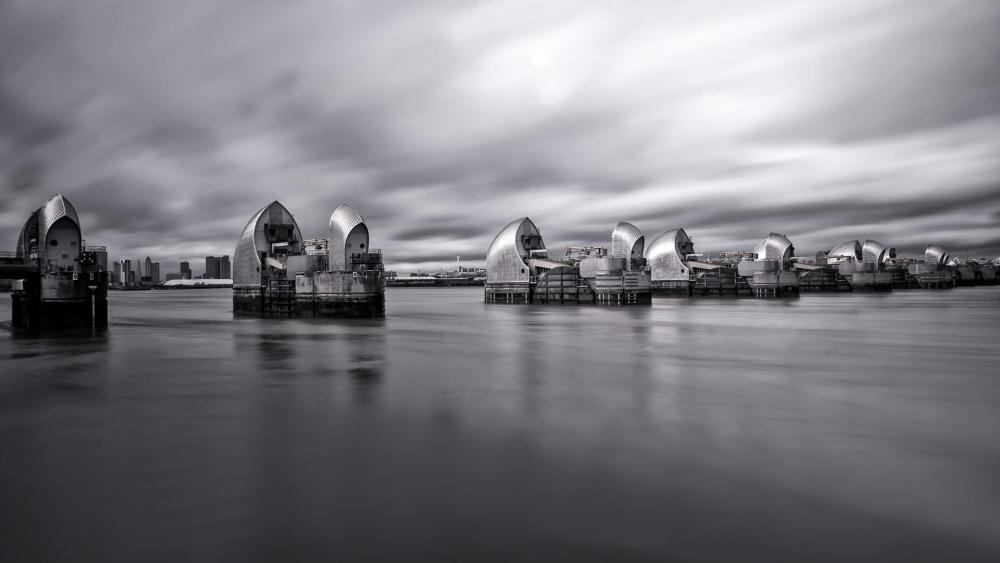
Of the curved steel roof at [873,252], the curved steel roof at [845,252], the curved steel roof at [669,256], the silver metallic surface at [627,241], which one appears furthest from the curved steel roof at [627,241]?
the curved steel roof at [873,252]

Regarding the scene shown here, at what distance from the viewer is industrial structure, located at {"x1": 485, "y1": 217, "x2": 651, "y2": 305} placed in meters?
56.0

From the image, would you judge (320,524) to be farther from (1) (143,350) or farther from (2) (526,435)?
(1) (143,350)

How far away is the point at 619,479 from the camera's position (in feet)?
21.9

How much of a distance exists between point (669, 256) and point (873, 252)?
200 ft

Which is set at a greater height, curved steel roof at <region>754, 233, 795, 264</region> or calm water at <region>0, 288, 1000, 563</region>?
curved steel roof at <region>754, 233, 795, 264</region>

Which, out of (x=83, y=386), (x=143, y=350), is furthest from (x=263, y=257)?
(x=83, y=386)

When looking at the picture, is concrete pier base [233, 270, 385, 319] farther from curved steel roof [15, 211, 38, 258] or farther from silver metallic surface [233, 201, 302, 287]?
curved steel roof [15, 211, 38, 258]

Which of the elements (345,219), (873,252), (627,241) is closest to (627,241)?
(627,241)

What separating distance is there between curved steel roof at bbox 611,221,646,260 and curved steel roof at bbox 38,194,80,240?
6085 centimetres

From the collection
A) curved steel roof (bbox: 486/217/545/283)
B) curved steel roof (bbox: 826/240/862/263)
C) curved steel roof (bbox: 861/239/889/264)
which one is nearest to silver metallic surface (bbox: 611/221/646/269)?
curved steel roof (bbox: 486/217/545/283)

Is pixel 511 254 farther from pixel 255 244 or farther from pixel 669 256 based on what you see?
pixel 669 256

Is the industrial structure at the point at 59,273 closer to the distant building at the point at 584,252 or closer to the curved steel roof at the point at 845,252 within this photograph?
the distant building at the point at 584,252

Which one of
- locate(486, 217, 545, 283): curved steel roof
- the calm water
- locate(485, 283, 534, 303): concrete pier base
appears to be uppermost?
locate(486, 217, 545, 283): curved steel roof

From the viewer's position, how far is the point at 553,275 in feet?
195
